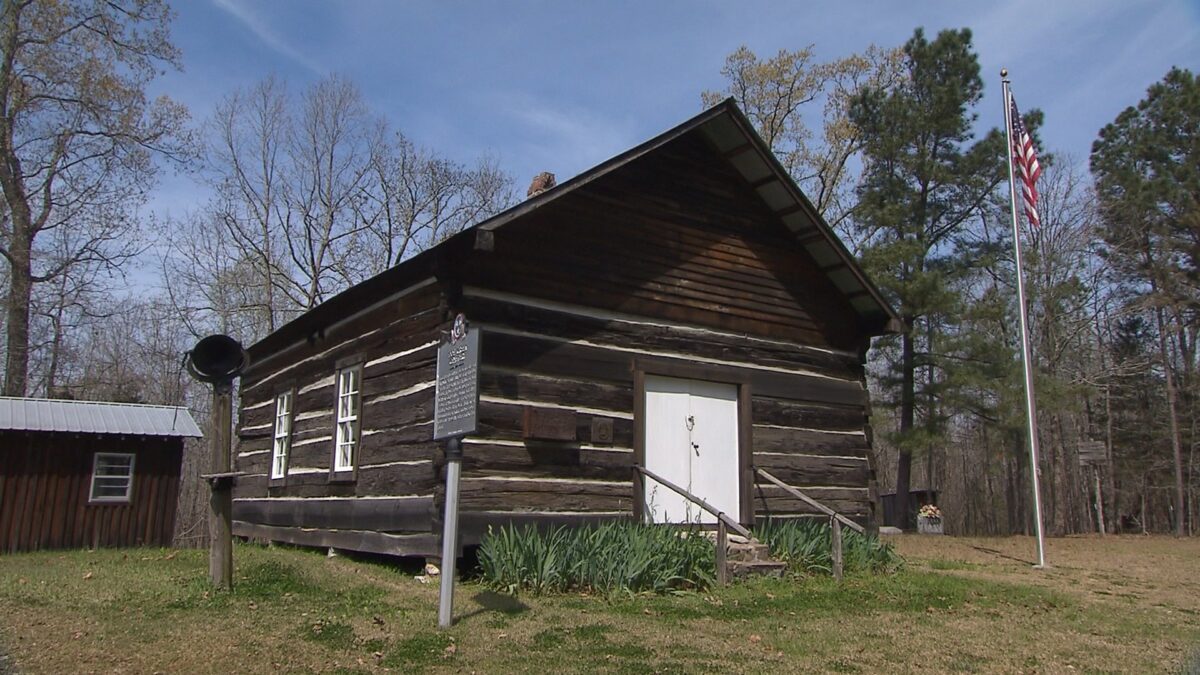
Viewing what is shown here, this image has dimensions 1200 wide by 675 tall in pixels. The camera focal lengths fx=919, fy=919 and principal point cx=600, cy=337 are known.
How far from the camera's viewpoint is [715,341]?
1351 cm

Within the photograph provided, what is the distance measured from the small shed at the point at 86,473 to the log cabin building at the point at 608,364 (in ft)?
12.9

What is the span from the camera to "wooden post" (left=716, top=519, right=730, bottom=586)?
10555mm

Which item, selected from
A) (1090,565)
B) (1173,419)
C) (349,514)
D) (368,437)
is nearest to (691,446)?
(368,437)

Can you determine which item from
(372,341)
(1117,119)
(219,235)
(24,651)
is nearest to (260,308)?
(219,235)

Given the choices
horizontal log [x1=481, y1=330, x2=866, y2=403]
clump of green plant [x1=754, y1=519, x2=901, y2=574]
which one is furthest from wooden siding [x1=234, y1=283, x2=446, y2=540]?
clump of green plant [x1=754, y1=519, x2=901, y2=574]

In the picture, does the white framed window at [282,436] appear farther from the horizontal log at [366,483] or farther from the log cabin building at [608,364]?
the horizontal log at [366,483]

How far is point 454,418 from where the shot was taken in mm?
8031

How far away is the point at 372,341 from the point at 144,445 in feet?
28.4

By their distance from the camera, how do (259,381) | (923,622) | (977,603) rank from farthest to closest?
(259,381)
(977,603)
(923,622)

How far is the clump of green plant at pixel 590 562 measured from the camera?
990 centimetres

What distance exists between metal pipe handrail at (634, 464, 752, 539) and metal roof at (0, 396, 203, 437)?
11.0 m

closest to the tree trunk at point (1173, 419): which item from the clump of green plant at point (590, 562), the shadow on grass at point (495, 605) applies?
the clump of green plant at point (590, 562)

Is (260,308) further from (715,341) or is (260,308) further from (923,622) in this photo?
(923,622)

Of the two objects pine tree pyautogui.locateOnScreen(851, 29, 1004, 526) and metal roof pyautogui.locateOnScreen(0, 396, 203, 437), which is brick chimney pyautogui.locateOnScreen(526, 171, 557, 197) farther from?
pine tree pyautogui.locateOnScreen(851, 29, 1004, 526)
